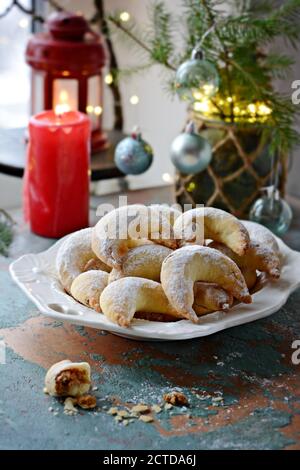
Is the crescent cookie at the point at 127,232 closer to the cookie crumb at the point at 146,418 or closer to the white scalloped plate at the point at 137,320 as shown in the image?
the white scalloped plate at the point at 137,320

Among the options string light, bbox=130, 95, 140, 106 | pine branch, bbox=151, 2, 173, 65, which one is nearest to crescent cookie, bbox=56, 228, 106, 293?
pine branch, bbox=151, 2, 173, 65

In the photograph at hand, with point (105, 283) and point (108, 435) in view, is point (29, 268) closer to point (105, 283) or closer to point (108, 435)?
point (105, 283)

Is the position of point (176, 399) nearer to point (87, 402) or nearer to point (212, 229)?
point (87, 402)

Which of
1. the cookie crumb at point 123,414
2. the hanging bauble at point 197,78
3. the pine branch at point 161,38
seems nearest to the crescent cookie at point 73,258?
the cookie crumb at point 123,414

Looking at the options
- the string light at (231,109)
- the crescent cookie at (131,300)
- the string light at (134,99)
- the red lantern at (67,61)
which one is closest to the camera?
the crescent cookie at (131,300)

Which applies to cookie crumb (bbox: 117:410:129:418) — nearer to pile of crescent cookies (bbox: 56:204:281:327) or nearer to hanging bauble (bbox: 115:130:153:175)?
pile of crescent cookies (bbox: 56:204:281:327)

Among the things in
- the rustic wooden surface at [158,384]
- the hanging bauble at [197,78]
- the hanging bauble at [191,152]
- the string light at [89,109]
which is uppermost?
the hanging bauble at [197,78]
